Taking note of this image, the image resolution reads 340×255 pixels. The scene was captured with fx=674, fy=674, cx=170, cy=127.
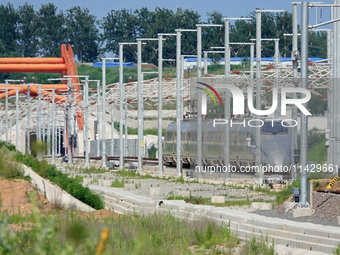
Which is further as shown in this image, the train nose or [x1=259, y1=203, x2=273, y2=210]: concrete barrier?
the train nose

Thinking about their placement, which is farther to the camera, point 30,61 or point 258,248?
point 30,61

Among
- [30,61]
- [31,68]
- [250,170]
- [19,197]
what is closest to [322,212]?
[19,197]

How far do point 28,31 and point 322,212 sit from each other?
406 ft

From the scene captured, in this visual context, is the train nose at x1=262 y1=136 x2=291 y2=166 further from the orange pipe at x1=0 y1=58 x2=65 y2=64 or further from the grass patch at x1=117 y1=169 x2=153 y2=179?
the orange pipe at x1=0 y1=58 x2=65 y2=64

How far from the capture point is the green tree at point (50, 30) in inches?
5236

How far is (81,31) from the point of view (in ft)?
446

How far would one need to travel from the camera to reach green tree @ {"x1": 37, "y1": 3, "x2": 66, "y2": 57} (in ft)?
436

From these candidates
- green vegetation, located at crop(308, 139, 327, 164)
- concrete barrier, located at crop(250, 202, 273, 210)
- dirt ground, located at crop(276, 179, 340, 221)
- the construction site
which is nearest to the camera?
the construction site

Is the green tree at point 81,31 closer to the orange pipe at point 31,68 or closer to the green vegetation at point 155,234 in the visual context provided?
the orange pipe at point 31,68

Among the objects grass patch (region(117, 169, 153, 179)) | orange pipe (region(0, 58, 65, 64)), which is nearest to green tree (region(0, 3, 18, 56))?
orange pipe (region(0, 58, 65, 64))

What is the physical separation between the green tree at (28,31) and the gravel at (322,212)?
11996 centimetres

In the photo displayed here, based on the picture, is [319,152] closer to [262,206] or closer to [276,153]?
[276,153]

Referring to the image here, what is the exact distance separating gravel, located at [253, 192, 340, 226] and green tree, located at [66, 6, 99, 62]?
119895 millimetres

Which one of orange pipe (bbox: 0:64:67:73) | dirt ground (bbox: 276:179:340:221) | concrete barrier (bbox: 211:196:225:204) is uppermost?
orange pipe (bbox: 0:64:67:73)
